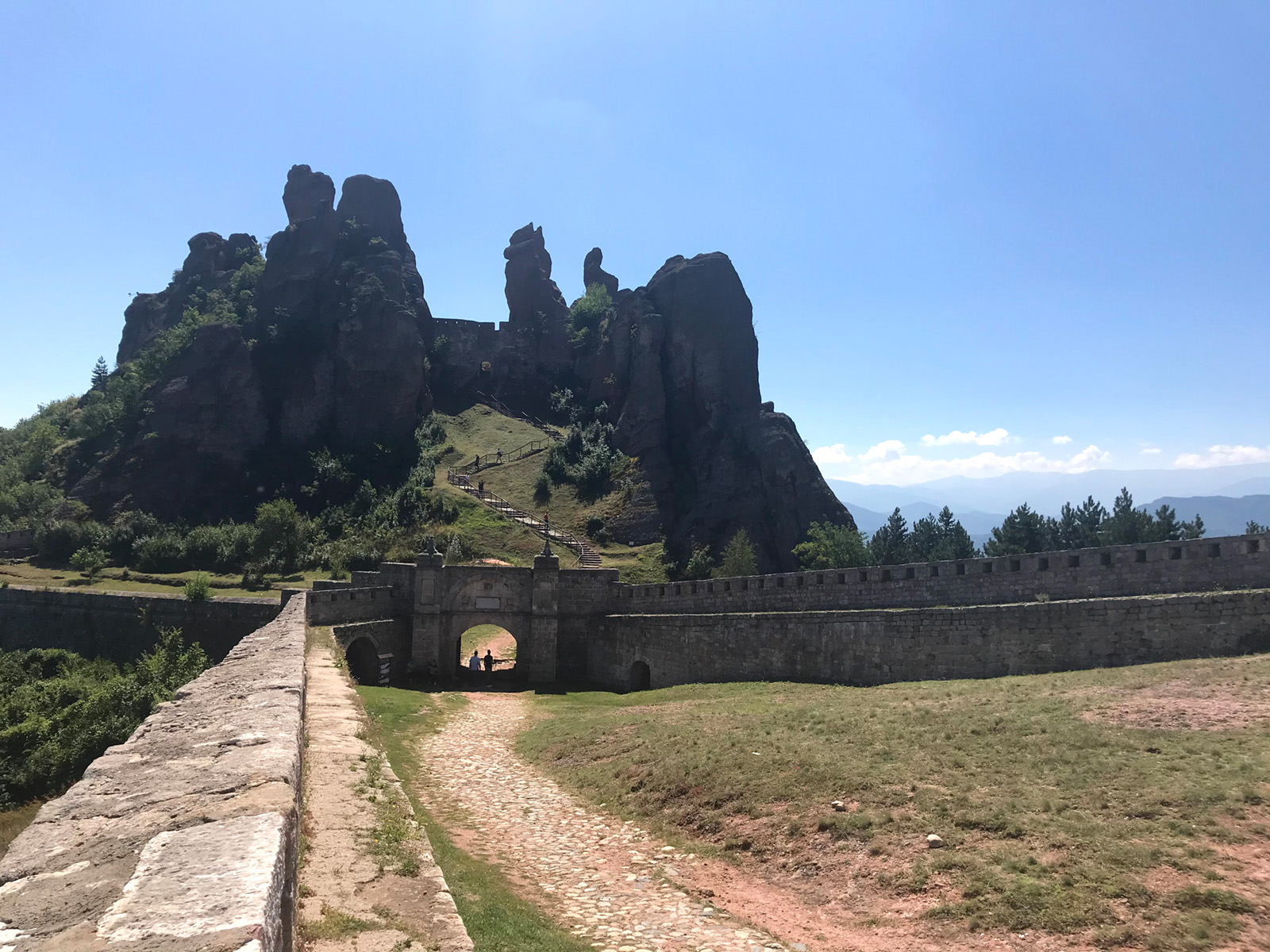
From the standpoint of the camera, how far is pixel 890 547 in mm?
54812

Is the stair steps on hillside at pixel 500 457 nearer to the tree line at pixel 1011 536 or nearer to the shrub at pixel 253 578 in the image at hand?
the shrub at pixel 253 578

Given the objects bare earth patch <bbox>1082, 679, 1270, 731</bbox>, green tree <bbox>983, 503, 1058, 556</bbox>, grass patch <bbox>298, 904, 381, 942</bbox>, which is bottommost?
bare earth patch <bbox>1082, 679, 1270, 731</bbox>

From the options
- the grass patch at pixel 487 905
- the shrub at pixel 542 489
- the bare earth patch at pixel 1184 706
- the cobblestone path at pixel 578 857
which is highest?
the shrub at pixel 542 489

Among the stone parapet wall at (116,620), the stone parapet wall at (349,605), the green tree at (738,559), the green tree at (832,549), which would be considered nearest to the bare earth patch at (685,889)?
the stone parapet wall at (349,605)

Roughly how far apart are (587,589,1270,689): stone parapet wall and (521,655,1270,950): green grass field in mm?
2049

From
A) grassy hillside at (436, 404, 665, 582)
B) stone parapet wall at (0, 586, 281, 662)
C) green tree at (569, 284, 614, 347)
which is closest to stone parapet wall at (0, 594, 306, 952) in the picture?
stone parapet wall at (0, 586, 281, 662)

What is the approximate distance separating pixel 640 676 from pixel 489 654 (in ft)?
26.0

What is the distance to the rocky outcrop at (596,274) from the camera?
97.5 metres

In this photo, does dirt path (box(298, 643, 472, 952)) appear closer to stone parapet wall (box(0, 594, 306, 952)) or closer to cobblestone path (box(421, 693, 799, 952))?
stone parapet wall (box(0, 594, 306, 952))

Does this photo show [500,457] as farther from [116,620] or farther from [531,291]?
[116,620]

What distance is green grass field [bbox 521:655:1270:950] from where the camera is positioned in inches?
325

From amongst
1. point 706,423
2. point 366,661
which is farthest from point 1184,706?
point 706,423

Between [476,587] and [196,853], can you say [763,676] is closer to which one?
[476,587]

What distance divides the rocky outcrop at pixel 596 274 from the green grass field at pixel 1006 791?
3332 inches
